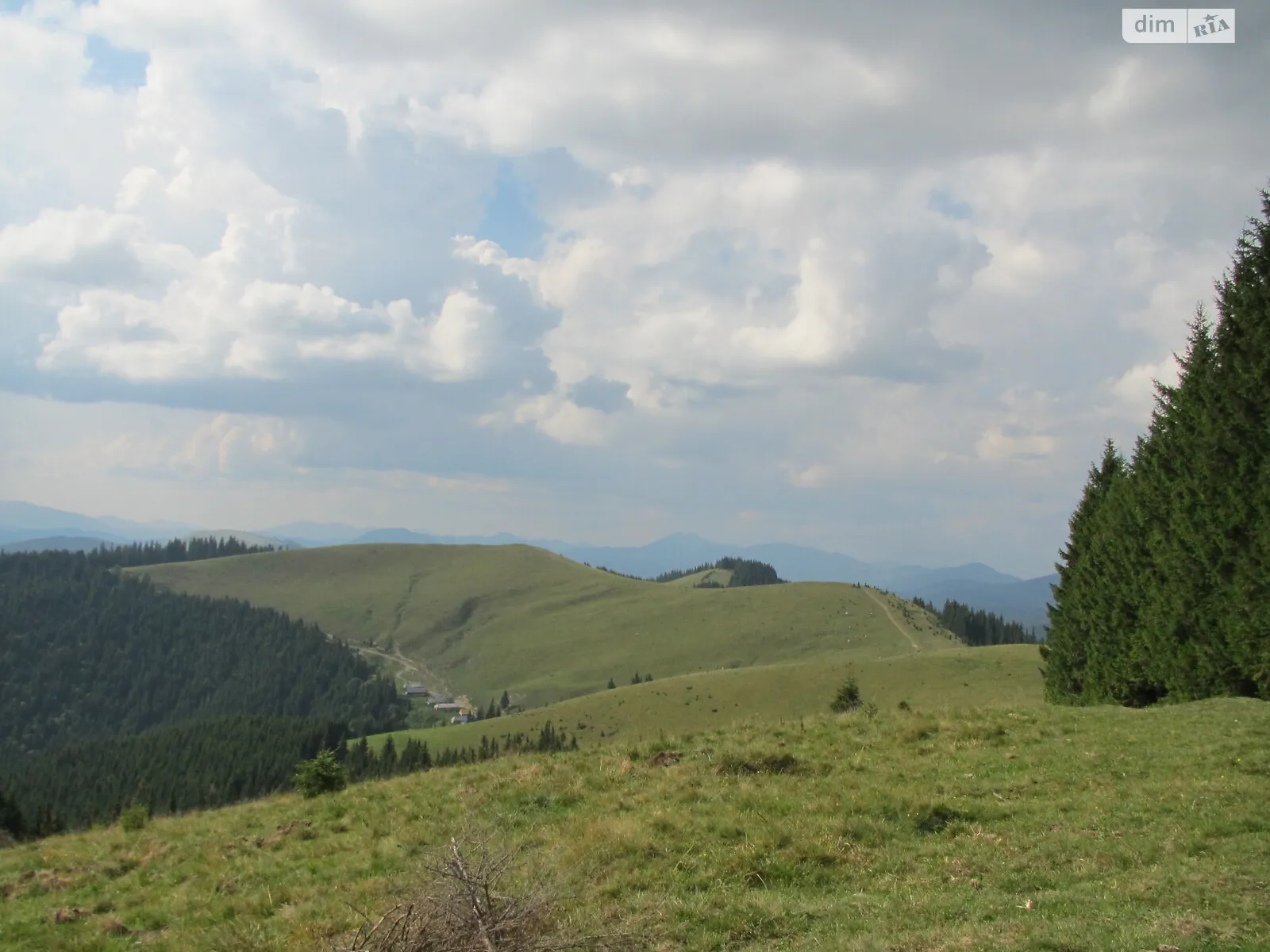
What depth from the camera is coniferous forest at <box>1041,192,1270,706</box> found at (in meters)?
26.0

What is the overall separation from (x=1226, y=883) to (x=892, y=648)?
444 feet

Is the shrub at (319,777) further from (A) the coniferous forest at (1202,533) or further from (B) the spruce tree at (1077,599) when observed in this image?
(B) the spruce tree at (1077,599)

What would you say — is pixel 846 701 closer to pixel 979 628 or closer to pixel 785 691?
pixel 785 691

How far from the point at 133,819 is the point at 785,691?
77.5 meters

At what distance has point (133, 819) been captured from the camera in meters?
21.0

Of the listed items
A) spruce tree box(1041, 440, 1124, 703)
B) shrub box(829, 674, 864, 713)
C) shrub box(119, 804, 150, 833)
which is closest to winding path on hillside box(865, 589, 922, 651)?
spruce tree box(1041, 440, 1124, 703)

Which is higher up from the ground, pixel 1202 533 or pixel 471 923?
pixel 1202 533

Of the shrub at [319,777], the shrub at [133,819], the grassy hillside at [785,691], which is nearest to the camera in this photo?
the shrub at [133,819]

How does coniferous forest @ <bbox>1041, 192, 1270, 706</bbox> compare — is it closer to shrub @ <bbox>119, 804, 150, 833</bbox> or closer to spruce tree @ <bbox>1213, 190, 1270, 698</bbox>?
spruce tree @ <bbox>1213, 190, 1270, 698</bbox>

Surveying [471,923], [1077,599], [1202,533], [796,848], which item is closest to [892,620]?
[1077,599]

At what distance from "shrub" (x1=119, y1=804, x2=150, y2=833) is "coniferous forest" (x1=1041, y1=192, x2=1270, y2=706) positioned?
33491 mm

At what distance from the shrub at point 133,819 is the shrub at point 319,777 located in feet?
12.4

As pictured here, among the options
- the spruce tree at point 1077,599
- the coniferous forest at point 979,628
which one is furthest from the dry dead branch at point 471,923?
the coniferous forest at point 979,628

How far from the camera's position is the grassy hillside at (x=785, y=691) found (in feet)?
244
